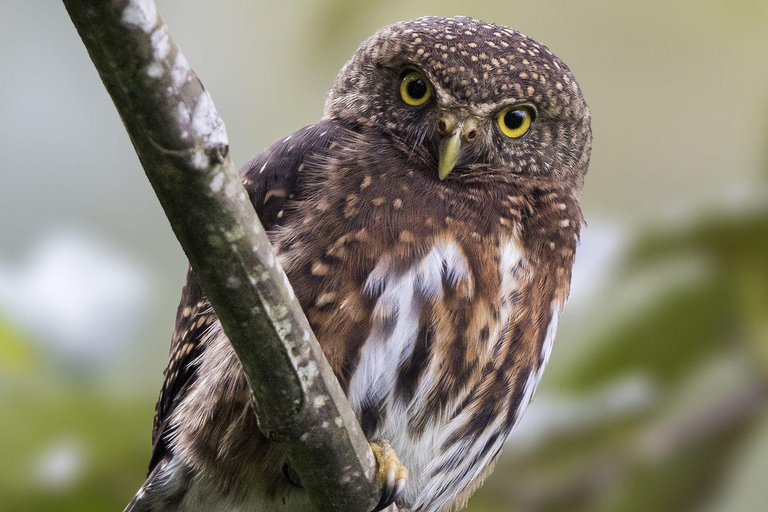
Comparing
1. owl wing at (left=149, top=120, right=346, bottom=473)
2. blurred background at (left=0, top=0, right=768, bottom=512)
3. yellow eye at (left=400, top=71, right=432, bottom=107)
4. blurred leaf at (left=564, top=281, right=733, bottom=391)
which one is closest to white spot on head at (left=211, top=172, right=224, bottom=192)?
owl wing at (left=149, top=120, right=346, bottom=473)

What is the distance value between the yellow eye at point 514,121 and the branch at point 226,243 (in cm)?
109

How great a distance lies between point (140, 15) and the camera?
1234 millimetres

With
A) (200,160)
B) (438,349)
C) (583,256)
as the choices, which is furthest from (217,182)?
(583,256)

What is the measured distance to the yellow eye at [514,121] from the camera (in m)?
2.53

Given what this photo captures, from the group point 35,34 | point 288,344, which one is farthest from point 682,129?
point 288,344

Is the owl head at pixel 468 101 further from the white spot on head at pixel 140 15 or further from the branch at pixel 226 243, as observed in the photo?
the white spot on head at pixel 140 15

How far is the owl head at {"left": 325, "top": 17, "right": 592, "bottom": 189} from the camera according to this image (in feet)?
7.95

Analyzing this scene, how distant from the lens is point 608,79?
419 centimetres

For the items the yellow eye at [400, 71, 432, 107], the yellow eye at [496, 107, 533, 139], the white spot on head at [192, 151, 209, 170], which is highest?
the white spot on head at [192, 151, 209, 170]

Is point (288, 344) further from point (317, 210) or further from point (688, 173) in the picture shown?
point (688, 173)

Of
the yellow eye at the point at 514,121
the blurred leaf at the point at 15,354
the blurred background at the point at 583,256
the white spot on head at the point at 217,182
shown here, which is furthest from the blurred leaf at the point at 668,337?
the white spot on head at the point at 217,182

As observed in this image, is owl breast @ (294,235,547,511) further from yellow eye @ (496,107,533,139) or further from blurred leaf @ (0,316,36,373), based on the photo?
blurred leaf @ (0,316,36,373)

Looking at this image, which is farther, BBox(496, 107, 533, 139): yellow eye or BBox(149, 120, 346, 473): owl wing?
BBox(496, 107, 533, 139): yellow eye

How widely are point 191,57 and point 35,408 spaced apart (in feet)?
5.23
